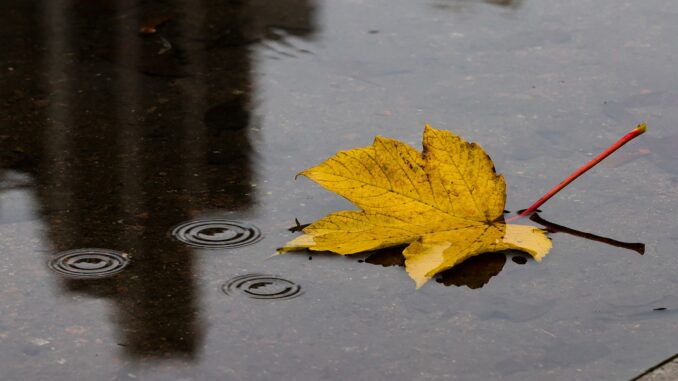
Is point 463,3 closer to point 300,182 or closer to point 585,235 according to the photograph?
point 300,182

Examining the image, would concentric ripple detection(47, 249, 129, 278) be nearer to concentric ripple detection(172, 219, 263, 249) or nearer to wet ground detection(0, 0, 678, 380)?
wet ground detection(0, 0, 678, 380)

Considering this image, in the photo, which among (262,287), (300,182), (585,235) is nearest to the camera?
(262,287)

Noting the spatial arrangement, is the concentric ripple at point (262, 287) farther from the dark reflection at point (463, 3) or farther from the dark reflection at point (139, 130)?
the dark reflection at point (463, 3)

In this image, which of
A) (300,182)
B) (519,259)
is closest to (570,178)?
(519,259)

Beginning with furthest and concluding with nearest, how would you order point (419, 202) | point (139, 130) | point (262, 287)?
point (139, 130) < point (419, 202) < point (262, 287)

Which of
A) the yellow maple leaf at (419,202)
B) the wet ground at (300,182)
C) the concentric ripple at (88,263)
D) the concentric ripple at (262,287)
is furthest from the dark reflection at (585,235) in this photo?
the concentric ripple at (88,263)

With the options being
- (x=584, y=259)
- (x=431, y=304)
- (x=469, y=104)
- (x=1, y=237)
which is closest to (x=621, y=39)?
(x=469, y=104)

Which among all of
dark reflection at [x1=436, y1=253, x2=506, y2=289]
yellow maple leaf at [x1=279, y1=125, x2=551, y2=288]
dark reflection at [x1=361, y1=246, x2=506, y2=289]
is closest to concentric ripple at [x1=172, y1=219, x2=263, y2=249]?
yellow maple leaf at [x1=279, y1=125, x2=551, y2=288]
